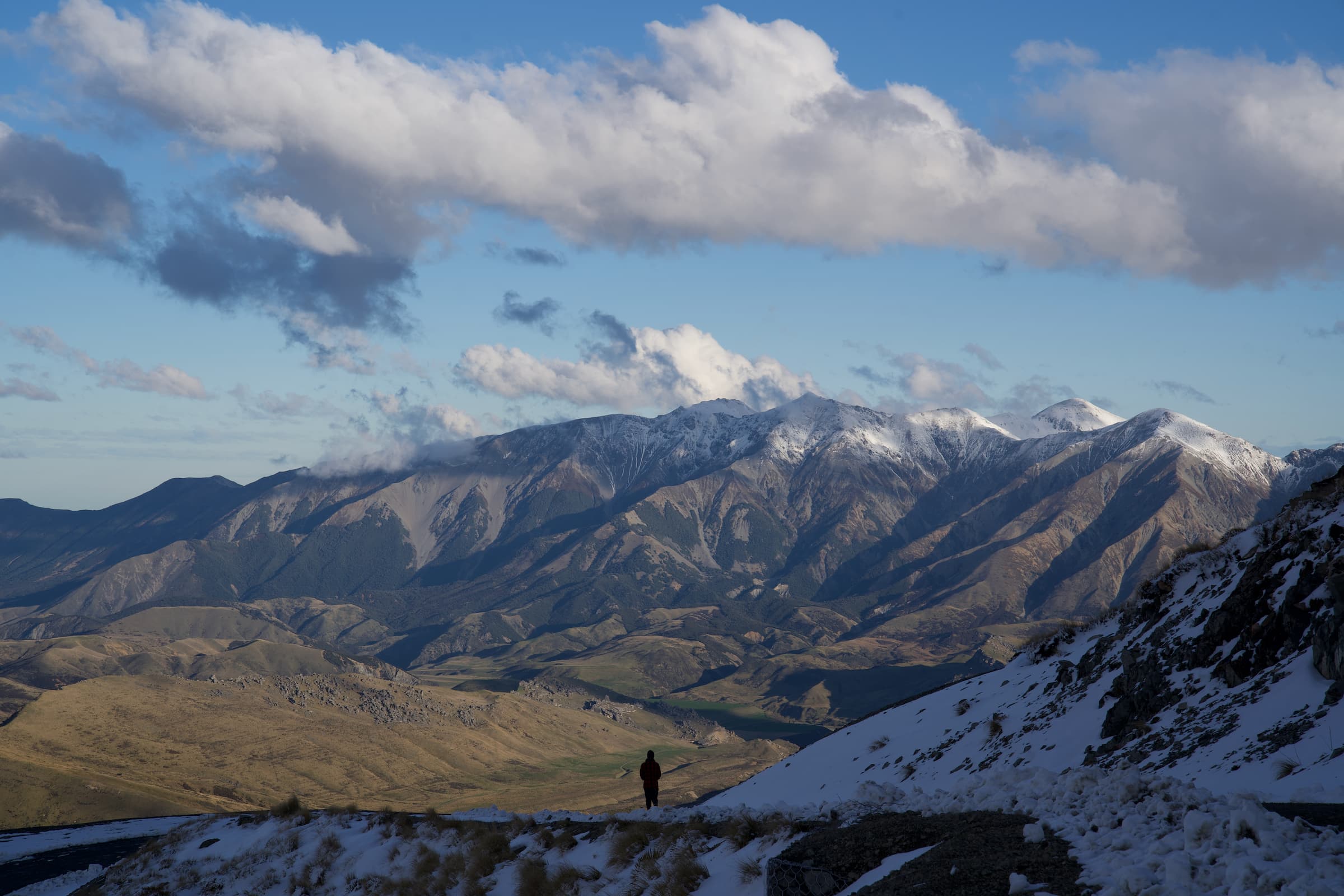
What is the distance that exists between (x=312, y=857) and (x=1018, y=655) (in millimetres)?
32490

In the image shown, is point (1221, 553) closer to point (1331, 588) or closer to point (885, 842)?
point (1331, 588)

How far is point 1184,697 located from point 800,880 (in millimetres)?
15876

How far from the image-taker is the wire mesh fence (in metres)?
16.9

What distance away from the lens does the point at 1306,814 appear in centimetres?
1474

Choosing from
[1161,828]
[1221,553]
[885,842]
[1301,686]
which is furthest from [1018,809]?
[1221,553]

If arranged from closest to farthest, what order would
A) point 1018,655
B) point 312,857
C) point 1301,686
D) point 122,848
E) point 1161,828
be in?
1. point 1161,828
2. point 1301,686
3. point 312,857
4. point 1018,655
5. point 122,848

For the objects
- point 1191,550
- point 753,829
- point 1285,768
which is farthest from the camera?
point 1191,550

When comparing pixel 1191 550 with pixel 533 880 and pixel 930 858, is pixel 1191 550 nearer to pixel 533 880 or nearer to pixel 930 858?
pixel 930 858

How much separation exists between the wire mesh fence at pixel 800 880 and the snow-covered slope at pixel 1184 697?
7.48 metres

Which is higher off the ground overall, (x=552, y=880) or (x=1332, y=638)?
(x=1332, y=638)

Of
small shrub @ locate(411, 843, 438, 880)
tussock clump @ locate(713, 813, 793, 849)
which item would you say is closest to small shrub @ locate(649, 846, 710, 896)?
tussock clump @ locate(713, 813, 793, 849)

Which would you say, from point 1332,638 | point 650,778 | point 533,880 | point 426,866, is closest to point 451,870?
point 426,866

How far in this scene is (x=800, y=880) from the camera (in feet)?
56.7

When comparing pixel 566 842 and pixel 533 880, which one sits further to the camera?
pixel 566 842
